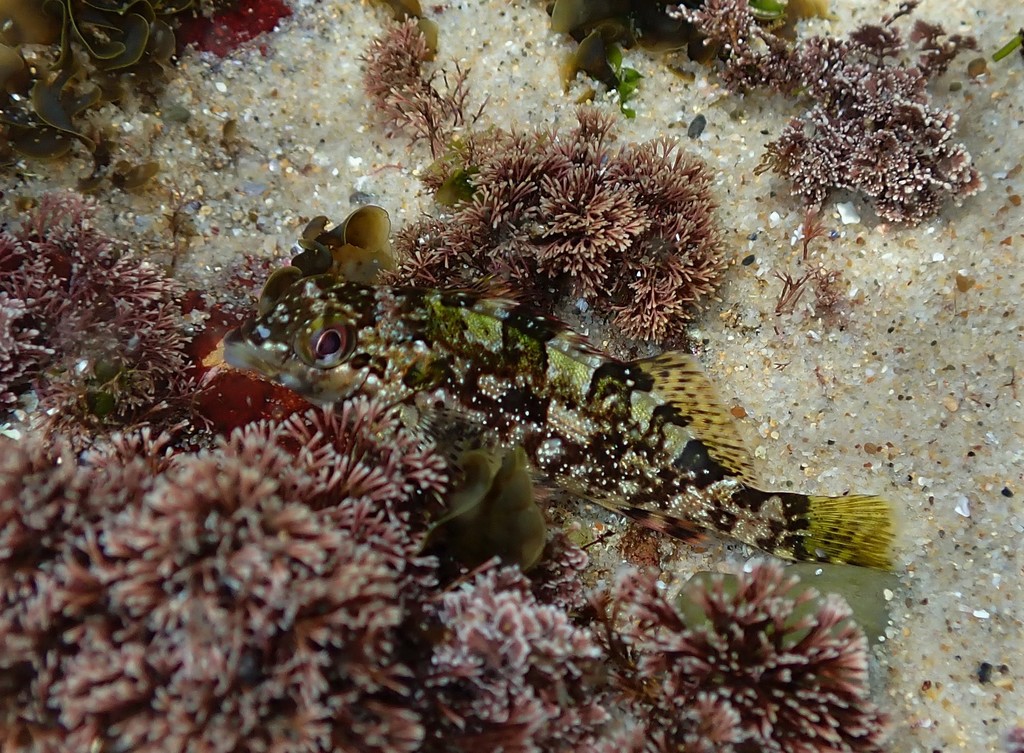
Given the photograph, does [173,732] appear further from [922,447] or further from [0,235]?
[922,447]

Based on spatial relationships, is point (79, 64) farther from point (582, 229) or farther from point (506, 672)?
point (506, 672)

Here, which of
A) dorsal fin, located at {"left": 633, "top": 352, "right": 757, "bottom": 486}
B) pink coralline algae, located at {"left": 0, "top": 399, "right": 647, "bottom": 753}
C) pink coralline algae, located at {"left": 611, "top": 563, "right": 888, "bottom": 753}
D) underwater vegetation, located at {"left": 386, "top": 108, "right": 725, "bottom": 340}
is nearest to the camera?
pink coralline algae, located at {"left": 0, "top": 399, "right": 647, "bottom": 753}

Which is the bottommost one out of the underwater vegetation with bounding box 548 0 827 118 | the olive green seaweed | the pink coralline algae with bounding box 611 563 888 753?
the pink coralline algae with bounding box 611 563 888 753

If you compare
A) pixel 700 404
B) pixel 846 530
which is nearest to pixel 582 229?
pixel 700 404

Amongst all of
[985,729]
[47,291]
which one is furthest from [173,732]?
[985,729]

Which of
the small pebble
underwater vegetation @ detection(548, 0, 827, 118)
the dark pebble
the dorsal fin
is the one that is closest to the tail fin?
the dorsal fin

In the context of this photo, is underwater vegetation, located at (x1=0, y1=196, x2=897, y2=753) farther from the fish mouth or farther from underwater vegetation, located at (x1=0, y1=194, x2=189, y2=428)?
the fish mouth

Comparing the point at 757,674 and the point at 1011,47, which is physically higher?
the point at 1011,47
